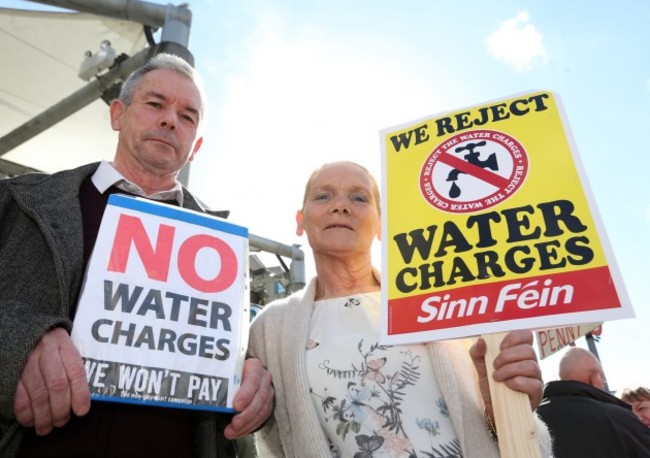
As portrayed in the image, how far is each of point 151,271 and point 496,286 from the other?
855 mm

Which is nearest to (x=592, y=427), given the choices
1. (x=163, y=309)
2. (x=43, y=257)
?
(x=163, y=309)

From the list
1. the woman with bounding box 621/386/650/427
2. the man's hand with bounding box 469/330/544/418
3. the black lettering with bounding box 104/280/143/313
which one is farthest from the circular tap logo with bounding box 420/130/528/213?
the woman with bounding box 621/386/650/427

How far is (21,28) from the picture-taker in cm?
450

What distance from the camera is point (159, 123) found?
177cm

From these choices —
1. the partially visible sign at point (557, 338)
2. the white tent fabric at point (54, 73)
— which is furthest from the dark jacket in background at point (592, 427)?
the white tent fabric at point (54, 73)

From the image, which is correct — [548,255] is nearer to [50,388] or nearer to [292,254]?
[50,388]

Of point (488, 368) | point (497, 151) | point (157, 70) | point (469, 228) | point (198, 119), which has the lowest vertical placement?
point (488, 368)

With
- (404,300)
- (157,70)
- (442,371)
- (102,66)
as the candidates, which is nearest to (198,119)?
(157,70)

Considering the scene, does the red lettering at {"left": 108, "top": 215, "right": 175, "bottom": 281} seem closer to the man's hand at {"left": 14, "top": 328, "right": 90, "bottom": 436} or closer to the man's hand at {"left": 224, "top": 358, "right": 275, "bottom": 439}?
the man's hand at {"left": 14, "top": 328, "right": 90, "bottom": 436}

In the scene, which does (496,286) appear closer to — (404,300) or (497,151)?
(404,300)

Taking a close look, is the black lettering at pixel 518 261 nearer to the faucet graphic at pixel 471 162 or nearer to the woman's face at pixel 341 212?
the faucet graphic at pixel 471 162

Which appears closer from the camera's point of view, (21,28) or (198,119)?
(198,119)

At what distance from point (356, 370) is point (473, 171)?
680 millimetres

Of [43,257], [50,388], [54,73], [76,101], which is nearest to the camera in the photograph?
[50,388]
